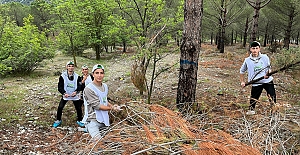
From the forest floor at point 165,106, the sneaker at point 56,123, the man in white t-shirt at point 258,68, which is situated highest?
the man in white t-shirt at point 258,68

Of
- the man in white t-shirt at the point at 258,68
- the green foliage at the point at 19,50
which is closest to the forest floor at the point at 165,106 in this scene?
the man in white t-shirt at the point at 258,68

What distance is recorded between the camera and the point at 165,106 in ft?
16.7

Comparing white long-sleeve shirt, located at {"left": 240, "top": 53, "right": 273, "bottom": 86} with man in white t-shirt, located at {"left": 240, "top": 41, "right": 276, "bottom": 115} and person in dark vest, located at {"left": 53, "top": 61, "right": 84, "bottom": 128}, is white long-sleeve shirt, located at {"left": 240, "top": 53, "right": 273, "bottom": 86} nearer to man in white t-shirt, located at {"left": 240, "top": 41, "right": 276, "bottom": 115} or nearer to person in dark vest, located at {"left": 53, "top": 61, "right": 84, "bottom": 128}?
man in white t-shirt, located at {"left": 240, "top": 41, "right": 276, "bottom": 115}

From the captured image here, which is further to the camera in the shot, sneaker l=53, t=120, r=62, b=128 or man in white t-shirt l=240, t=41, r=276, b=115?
sneaker l=53, t=120, r=62, b=128

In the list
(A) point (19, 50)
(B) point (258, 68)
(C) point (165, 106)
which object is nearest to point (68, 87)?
(C) point (165, 106)

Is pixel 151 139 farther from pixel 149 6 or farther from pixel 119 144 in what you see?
pixel 149 6

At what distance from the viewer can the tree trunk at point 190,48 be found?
3701 millimetres

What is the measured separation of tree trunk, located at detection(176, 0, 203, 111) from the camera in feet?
12.1

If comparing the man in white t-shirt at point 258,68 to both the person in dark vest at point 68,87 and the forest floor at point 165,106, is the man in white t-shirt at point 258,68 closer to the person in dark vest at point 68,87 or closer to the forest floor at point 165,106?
the forest floor at point 165,106

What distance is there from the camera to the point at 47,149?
3812mm

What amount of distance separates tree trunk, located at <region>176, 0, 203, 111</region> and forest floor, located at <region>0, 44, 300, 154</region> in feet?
0.97

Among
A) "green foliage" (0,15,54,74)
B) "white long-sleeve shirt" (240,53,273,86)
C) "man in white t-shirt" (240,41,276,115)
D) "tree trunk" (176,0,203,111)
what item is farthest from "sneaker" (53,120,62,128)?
"green foliage" (0,15,54,74)

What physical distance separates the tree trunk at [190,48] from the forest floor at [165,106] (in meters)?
0.30

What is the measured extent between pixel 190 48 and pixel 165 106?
175 centimetres
